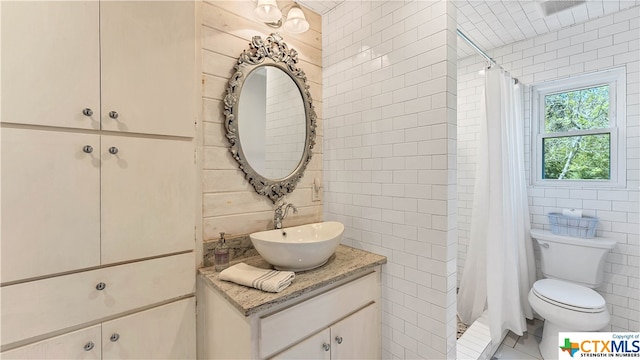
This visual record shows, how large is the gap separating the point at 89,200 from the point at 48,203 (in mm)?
113

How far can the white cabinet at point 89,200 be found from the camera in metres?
0.90

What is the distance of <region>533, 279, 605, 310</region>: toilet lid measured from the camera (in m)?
1.61

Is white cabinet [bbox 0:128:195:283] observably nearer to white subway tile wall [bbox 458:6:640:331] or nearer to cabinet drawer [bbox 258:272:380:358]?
cabinet drawer [bbox 258:272:380:358]

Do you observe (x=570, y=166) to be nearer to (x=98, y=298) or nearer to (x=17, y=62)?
(x=98, y=298)

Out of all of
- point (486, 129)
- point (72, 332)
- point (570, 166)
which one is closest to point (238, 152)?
point (72, 332)

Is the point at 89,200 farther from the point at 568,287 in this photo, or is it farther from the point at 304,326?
the point at 568,287

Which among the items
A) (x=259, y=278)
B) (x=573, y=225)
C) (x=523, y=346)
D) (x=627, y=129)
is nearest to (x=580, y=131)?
(x=627, y=129)

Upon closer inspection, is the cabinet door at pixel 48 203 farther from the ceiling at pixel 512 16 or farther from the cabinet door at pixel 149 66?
the ceiling at pixel 512 16

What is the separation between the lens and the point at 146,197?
1146 millimetres

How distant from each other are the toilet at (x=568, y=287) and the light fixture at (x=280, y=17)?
7.86 ft

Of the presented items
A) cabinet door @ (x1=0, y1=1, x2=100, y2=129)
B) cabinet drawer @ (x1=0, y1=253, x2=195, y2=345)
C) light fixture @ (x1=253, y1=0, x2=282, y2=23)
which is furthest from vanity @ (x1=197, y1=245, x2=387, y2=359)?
light fixture @ (x1=253, y1=0, x2=282, y2=23)

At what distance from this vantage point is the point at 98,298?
1.04 m

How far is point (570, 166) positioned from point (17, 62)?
349cm

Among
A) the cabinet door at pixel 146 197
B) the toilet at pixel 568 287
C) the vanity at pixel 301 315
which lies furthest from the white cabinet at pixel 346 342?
the toilet at pixel 568 287
